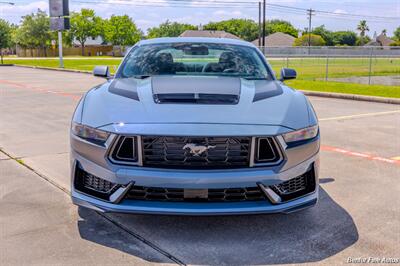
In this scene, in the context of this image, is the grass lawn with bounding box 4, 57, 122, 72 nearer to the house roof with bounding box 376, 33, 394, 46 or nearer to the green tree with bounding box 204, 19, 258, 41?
the green tree with bounding box 204, 19, 258, 41

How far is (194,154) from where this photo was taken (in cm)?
314

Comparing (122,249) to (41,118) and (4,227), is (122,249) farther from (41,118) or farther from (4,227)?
(41,118)

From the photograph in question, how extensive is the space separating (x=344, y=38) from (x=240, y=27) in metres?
29.5

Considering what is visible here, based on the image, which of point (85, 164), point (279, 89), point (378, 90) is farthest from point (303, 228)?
point (378, 90)

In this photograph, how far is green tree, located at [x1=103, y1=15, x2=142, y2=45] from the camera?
101 metres

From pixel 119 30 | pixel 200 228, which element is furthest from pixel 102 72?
pixel 119 30

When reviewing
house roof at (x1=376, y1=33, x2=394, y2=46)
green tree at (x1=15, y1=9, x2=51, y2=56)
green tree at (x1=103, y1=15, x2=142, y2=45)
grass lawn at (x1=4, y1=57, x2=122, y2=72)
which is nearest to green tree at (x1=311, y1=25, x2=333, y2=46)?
house roof at (x1=376, y1=33, x2=394, y2=46)

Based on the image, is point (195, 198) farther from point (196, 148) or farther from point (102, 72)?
point (102, 72)

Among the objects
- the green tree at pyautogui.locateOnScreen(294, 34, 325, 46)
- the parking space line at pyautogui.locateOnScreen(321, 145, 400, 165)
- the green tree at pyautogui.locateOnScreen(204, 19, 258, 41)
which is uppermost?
the green tree at pyautogui.locateOnScreen(204, 19, 258, 41)

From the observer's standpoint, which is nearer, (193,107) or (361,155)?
(193,107)

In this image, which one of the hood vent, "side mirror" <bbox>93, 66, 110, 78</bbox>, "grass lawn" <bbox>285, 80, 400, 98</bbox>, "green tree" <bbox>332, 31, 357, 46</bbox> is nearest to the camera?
the hood vent

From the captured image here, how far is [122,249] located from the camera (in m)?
3.25

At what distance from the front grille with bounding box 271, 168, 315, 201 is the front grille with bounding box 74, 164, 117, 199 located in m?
1.18

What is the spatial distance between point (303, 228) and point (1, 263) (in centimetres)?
228
